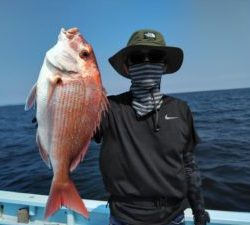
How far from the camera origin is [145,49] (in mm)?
2512

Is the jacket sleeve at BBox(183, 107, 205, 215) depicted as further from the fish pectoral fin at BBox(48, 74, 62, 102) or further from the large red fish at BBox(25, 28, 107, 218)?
the fish pectoral fin at BBox(48, 74, 62, 102)

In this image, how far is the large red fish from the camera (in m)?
2.05

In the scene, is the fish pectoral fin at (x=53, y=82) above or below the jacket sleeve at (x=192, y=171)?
above

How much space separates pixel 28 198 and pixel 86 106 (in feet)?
8.85

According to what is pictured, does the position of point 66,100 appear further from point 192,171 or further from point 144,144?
point 192,171

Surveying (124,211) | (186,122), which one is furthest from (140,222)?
(186,122)

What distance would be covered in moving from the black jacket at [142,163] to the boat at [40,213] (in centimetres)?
122

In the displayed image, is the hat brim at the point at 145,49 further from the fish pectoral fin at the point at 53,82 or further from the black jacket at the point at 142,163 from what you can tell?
the fish pectoral fin at the point at 53,82

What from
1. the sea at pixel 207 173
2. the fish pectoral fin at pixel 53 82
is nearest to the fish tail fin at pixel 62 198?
the fish pectoral fin at pixel 53 82

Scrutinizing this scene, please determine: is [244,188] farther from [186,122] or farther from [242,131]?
[242,131]

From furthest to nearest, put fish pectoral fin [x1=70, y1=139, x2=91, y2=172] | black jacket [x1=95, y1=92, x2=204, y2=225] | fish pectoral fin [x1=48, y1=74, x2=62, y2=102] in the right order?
black jacket [x1=95, y1=92, x2=204, y2=225], fish pectoral fin [x1=70, y1=139, x2=91, y2=172], fish pectoral fin [x1=48, y1=74, x2=62, y2=102]

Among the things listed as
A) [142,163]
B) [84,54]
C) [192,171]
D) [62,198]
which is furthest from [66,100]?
[192,171]

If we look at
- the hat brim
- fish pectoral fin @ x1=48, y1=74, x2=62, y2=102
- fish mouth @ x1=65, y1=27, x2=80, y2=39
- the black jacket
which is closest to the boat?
the black jacket

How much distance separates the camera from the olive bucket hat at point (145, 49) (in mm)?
2482
